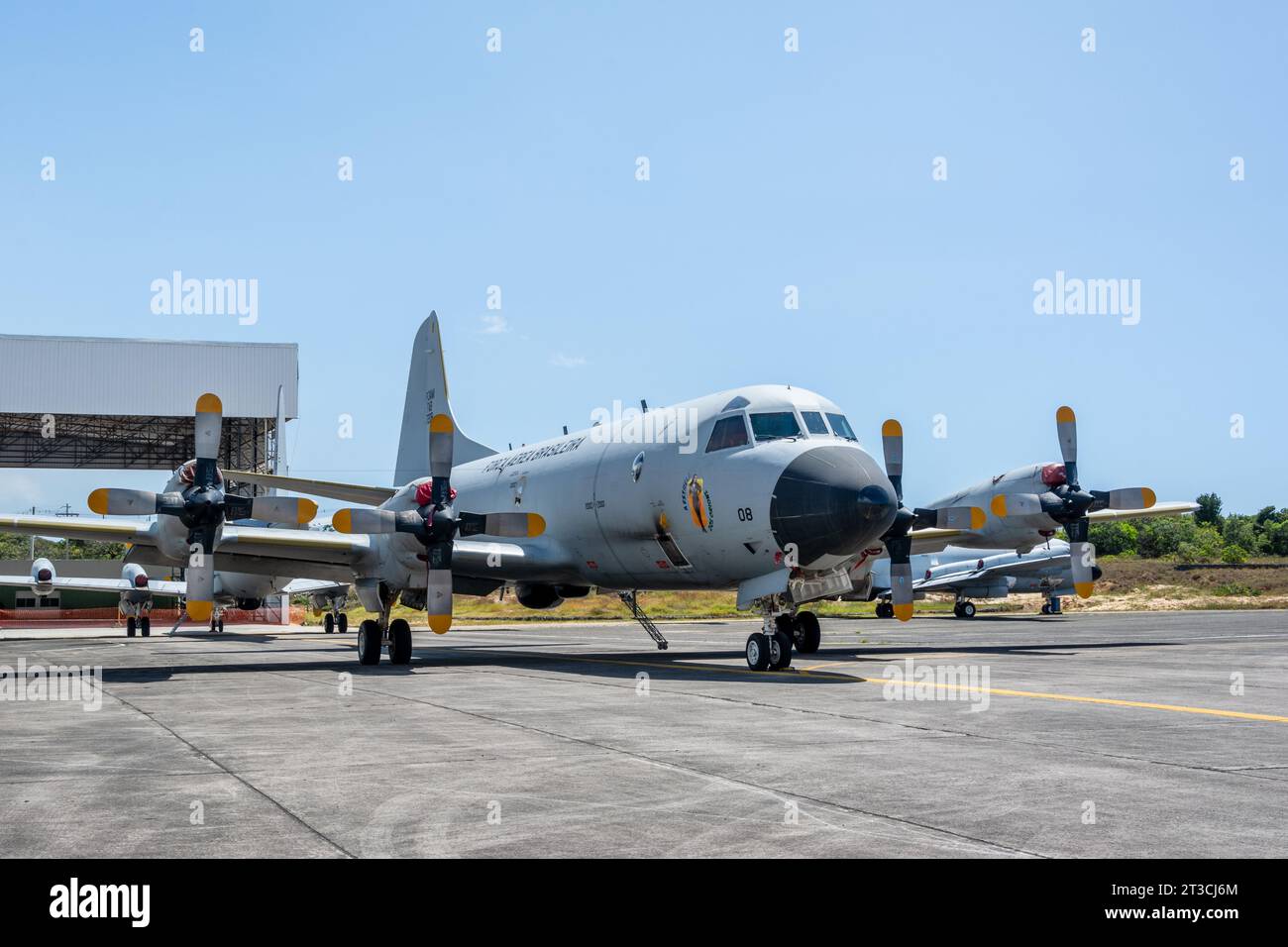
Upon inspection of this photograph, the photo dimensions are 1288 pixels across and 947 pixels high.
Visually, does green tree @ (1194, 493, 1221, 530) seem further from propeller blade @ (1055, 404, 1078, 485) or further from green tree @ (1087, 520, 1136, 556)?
propeller blade @ (1055, 404, 1078, 485)

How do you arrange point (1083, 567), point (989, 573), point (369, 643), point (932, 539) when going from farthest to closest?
point (989, 573), point (932, 539), point (1083, 567), point (369, 643)

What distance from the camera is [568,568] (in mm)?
25234

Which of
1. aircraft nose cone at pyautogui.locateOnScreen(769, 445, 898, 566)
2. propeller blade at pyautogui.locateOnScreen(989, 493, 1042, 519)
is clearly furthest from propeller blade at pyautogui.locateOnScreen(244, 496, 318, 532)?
propeller blade at pyautogui.locateOnScreen(989, 493, 1042, 519)

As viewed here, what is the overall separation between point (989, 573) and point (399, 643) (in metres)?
49.1

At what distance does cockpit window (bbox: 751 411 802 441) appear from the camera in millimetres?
Answer: 20053

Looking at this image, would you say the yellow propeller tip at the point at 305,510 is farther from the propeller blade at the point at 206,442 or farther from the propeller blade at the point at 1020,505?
the propeller blade at the point at 1020,505

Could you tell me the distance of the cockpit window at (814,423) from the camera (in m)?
20.1

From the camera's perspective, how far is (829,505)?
723 inches

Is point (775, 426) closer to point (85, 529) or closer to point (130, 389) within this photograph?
point (85, 529)

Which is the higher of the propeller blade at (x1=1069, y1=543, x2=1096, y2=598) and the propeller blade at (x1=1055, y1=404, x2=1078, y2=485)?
the propeller blade at (x1=1055, y1=404, x2=1078, y2=485)

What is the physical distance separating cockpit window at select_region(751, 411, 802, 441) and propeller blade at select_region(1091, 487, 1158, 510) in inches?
425

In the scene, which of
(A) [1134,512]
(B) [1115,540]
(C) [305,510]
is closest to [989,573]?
(A) [1134,512]
